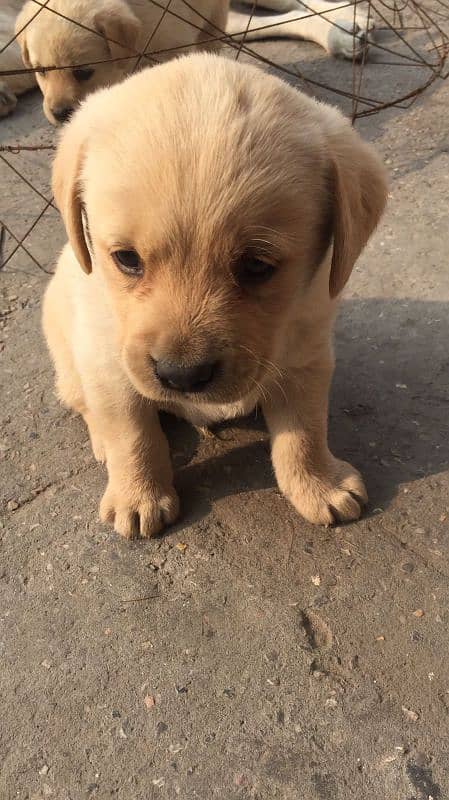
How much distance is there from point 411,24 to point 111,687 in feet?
23.4

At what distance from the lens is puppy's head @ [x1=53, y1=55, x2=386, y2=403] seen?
1.92m

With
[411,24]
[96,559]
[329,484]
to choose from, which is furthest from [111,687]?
[411,24]

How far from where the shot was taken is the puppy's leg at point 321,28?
671 centimetres

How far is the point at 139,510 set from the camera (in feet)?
9.45

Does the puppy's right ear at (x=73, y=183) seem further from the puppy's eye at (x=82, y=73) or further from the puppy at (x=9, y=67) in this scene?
the puppy at (x=9, y=67)

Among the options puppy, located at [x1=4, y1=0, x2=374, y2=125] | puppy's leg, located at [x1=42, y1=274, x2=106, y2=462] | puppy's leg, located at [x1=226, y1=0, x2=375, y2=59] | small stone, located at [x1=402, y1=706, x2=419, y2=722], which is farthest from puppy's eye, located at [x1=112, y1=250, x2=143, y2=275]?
puppy's leg, located at [x1=226, y1=0, x2=375, y2=59]

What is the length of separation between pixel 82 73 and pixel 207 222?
4.29 m

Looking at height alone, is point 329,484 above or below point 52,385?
above

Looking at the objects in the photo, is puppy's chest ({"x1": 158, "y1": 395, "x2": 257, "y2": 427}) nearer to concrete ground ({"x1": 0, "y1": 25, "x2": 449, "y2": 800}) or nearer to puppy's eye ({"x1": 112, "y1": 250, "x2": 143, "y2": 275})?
concrete ground ({"x1": 0, "y1": 25, "x2": 449, "y2": 800})

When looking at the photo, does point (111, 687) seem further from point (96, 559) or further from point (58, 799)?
point (96, 559)

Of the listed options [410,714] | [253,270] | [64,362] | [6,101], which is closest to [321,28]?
[6,101]

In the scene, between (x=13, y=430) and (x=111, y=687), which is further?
(x=13, y=430)

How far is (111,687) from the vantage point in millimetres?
2443

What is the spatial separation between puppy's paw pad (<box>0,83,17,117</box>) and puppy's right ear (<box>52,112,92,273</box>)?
14.6 feet
